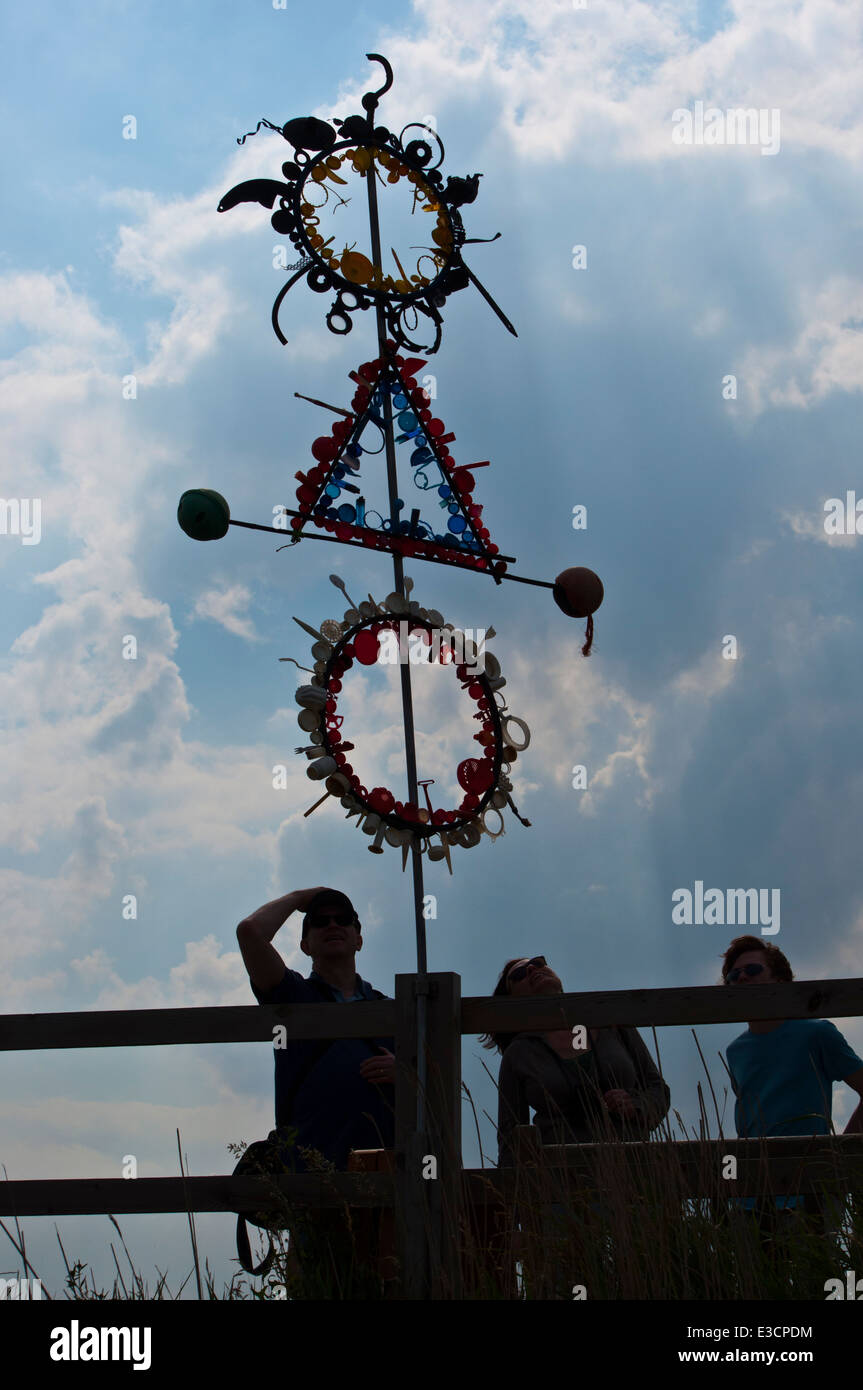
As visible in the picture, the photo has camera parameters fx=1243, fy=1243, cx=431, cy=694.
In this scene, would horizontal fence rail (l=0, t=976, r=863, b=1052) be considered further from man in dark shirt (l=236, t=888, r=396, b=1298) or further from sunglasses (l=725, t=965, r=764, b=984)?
sunglasses (l=725, t=965, r=764, b=984)

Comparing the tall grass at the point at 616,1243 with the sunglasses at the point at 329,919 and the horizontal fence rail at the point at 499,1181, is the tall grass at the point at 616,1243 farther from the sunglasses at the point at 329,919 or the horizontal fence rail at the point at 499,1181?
the sunglasses at the point at 329,919

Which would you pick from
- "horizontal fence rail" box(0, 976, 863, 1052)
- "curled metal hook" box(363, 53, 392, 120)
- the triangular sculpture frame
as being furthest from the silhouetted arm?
"curled metal hook" box(363, 53, 392, 120)

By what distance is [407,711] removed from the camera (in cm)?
415

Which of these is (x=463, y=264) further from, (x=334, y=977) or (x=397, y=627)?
(x=334, y=977)

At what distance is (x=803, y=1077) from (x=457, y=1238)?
1241 mm

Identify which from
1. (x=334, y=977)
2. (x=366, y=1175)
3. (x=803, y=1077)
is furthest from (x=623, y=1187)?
(x=334, y=977)

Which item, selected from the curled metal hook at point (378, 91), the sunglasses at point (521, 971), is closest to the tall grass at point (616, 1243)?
the sunglasses at point (521, 971)

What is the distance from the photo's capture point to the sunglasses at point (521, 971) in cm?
388

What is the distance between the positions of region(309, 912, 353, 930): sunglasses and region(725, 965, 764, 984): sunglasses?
125 centimetres

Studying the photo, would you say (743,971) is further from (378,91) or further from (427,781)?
(378,91)

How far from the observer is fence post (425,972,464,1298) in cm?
310

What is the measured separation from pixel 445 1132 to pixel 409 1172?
145mm

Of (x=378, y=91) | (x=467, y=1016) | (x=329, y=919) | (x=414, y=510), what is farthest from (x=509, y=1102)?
(x=378, y=91)
